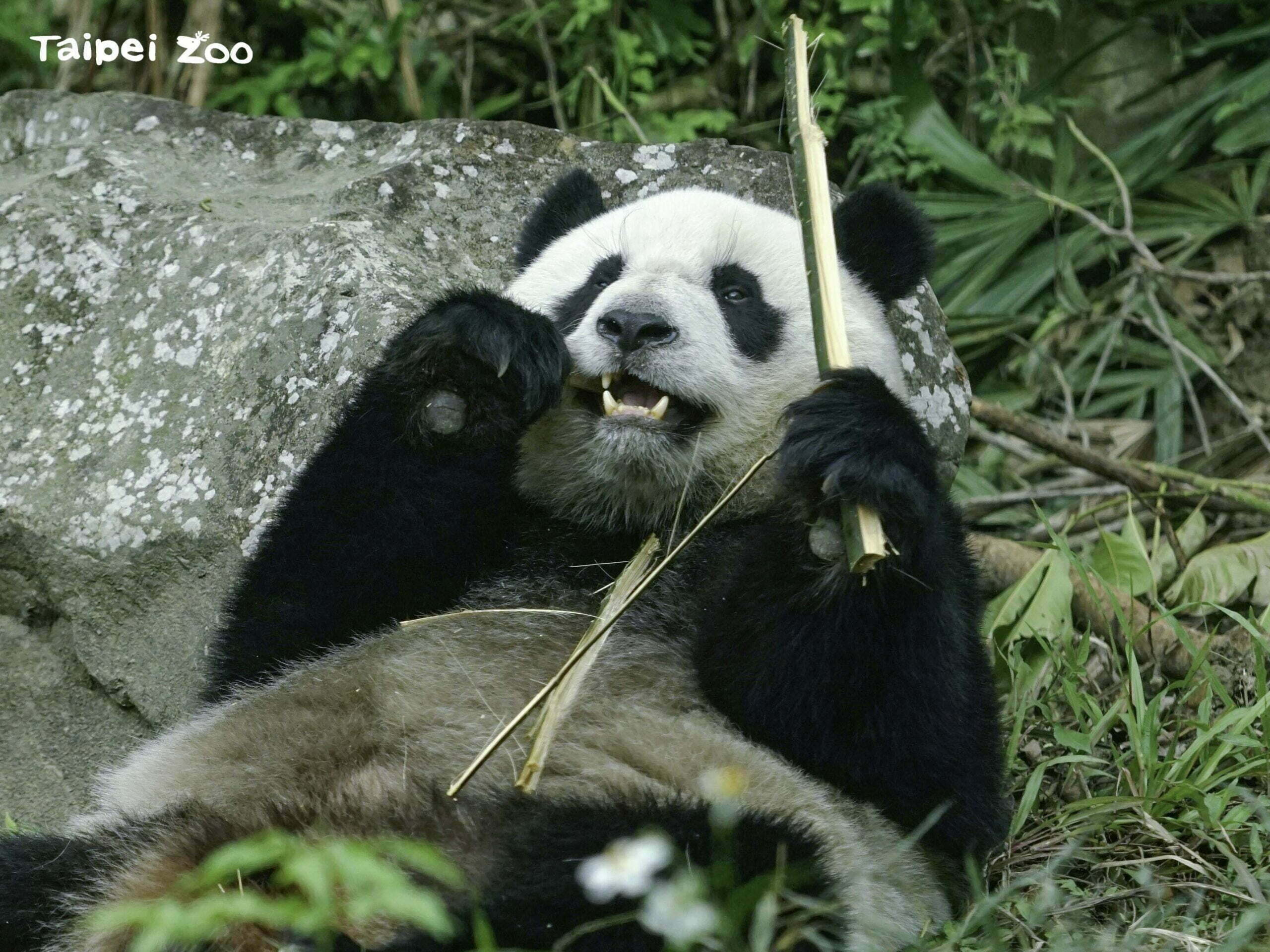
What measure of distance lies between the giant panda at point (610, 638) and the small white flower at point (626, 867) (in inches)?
2.2

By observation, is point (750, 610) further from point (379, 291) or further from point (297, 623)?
point (379, 291)

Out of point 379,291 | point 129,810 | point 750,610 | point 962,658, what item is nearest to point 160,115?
point 379,291

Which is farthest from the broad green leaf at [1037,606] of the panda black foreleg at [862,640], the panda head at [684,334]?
the panda black foreleg at [862,640]

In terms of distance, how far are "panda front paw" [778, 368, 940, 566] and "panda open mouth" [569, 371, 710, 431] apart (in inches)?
20.4

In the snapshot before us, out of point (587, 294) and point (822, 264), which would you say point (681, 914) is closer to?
point (822, 264)

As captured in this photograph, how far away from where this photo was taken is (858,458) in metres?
2.72

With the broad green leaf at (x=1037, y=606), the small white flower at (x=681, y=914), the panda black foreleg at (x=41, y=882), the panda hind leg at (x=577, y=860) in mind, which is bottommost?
the panda black foreleg at (x=41, y=882)

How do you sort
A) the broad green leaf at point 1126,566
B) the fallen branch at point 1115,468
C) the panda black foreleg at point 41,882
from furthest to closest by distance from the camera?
the fallen branch at point 1115,468 < the broad green leaf at point 1126,566 < the panda black foreleg at point 41,882

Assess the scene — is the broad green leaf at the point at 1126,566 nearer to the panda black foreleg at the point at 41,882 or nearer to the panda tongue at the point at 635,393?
the panda tongue at the point at 635,393

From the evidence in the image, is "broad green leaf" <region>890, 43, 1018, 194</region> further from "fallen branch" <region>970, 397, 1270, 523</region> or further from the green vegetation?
"fallen branch" <region>970, 397, 1270, 523</region>

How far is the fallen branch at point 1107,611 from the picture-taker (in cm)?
420

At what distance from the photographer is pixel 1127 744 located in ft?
13.2

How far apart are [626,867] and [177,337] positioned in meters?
2.80

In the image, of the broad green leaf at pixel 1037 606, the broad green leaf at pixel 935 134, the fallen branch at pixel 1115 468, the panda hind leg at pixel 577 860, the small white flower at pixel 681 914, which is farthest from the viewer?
the broad green leaf at pixel 935 134
